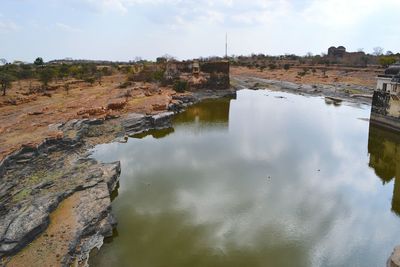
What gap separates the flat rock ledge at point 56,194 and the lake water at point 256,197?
82cm

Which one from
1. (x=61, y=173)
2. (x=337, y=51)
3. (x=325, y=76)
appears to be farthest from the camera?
(x=337, y=51)

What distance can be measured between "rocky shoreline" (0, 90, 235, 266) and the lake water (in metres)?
0.91

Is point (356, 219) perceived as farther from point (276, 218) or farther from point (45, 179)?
point (45, 179)

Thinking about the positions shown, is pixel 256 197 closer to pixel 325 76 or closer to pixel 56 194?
pixel 56 194

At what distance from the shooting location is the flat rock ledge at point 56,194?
467 inches

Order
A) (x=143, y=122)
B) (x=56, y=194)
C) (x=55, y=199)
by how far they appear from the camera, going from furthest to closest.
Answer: (x=143, y=122) → (x=56, y=194) → (x=55, y=199)

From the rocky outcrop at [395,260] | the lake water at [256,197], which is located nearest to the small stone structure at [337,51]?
the lake water at [256,197]

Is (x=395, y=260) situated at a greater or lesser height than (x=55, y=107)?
lesser

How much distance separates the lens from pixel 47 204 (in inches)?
542

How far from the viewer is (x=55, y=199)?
14.3 m

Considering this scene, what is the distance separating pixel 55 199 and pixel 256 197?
9.16 metres

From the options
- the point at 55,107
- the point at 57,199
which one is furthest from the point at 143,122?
the point at 57,199

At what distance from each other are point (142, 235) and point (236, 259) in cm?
384

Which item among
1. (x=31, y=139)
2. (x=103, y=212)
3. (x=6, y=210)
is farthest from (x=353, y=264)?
(x=31, y=139)
